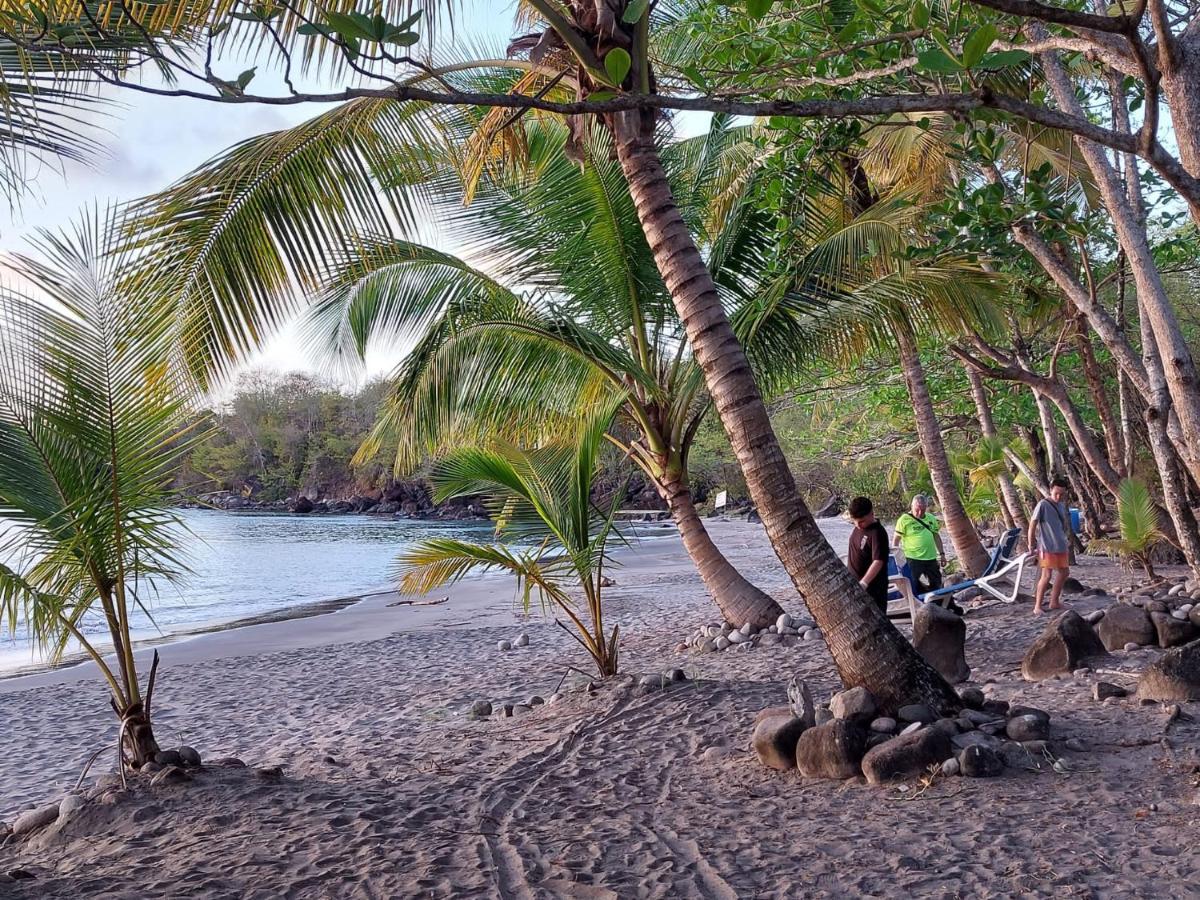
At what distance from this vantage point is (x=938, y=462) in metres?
11.4

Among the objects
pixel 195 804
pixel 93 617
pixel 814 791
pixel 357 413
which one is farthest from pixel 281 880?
pixel 357 413

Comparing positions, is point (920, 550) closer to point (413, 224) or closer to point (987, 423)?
point (987, 423)

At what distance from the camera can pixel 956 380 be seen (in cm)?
1570

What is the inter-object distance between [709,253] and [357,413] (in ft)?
181

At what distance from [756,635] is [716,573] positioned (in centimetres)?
75

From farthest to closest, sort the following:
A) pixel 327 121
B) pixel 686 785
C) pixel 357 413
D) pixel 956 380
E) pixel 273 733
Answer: pixel 357 413 < pixel 956 380 < pixel 273 733 < pixel 327 121 < pixel 686 785

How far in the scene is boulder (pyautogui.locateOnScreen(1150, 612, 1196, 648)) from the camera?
6656 millimetres

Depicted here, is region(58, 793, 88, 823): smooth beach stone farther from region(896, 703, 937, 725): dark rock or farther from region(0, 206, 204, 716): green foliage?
region(896, 703, 937, 725): dark rock

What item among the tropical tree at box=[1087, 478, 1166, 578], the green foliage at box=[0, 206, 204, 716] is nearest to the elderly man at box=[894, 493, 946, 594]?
the tropical tree at box=[1087, 478, 1166, 578]

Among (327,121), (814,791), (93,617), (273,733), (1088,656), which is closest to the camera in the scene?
(814,791)

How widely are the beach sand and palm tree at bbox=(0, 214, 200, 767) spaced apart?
3.60 feet

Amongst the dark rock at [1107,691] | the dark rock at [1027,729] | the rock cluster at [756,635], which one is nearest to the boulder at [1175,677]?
the dark rock at [1107,691]

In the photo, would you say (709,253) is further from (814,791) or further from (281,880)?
(281,880)

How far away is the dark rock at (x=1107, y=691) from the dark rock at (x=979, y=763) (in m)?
1.39
